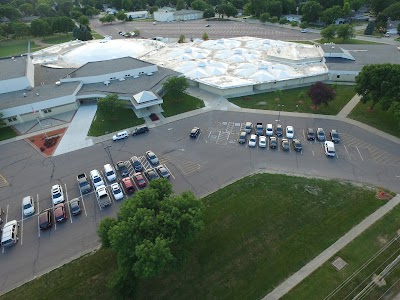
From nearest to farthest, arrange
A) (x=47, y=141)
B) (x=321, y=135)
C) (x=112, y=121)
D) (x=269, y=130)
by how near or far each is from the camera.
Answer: (x=321, y=135) < (x=47, y=141) < (x=269, y=130) < (x=112, y=121)

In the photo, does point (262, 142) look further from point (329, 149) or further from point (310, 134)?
point (329, 149)

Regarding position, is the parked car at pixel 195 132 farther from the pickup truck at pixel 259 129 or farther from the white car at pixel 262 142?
the white car at pixel 262 142

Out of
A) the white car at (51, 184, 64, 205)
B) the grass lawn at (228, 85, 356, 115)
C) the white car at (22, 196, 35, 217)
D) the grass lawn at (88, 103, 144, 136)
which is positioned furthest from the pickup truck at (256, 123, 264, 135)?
the white car at (22, 196, 35, 217)

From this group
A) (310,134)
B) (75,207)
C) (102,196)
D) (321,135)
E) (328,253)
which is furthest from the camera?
(310,134)

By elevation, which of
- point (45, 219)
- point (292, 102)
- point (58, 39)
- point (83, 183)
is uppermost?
point (58, 39)

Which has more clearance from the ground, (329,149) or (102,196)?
(329,149)

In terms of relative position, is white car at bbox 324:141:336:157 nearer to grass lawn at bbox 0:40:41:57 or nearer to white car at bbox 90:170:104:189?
white car at bbox 90:170:104:189

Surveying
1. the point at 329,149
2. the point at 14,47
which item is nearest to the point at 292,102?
the point at 329,149

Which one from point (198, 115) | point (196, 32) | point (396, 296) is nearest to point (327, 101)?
point (198, 115)
